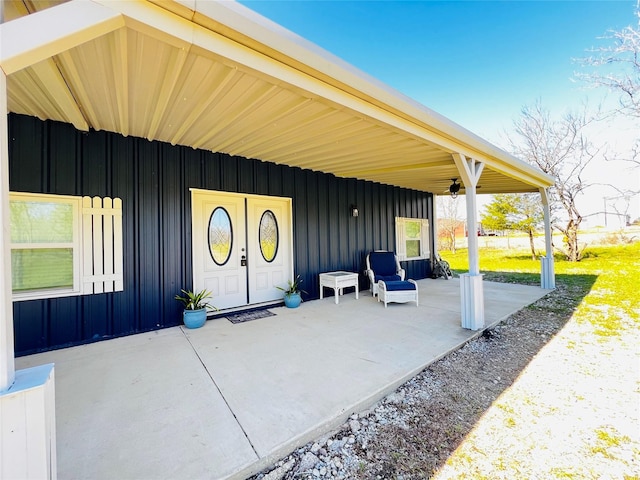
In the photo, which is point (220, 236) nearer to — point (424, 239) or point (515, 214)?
point (424, 239)

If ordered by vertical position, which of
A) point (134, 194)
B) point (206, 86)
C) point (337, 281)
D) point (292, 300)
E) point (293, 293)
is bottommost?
point (292, 300)

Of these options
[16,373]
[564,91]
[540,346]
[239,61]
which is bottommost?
[540,346]

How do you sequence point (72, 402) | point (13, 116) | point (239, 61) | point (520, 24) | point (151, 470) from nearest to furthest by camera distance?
1. point (151, 470)
2. point (239, 61)
3. point (72, 402)
4. point (13, 116)
5. point (520, 24)

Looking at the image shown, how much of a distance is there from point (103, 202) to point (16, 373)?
3.03 m

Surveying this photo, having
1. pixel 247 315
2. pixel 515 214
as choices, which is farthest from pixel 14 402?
pixel 515 214

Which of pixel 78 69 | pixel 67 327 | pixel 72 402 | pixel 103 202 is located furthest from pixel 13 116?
pixel 72 402

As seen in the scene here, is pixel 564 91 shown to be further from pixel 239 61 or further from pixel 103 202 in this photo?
pixel 103 202

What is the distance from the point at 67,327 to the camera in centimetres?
333

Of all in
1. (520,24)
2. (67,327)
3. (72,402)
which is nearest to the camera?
(72,402)

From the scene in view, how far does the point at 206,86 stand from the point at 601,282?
972 cm

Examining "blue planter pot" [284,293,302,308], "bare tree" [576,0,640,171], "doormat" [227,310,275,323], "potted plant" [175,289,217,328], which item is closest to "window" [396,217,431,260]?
"blue planter pot" [284,293,302,308]

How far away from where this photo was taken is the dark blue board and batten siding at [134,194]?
3.19m

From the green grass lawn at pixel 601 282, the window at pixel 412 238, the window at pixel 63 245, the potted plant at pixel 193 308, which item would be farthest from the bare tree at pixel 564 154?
the window at pixel 63 245

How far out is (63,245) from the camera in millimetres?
3381
